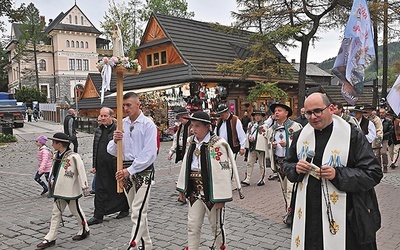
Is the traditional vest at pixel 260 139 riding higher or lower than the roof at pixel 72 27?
lower

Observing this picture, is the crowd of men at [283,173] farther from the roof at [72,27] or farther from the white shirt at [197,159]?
the roof at [72,27]

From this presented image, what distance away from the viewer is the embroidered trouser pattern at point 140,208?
4637 millimetres

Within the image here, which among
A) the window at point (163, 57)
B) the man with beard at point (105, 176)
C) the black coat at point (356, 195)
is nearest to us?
the black coat at point (356, 195)

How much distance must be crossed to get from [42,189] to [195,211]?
21.2ft

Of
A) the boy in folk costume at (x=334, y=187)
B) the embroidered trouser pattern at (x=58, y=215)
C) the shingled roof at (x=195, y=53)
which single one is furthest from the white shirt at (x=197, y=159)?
the shingled roof at (x=195, y=53)

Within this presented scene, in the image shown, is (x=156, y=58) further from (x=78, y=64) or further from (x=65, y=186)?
(x=78, y=64)

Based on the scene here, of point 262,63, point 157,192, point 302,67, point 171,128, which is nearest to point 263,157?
point 157,192

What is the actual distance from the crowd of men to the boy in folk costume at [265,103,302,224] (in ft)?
0.06

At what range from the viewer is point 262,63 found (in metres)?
22.5

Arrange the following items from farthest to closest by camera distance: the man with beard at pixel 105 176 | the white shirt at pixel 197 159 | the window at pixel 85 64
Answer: the window at pixel 85 64
the man with beard at pixel 105 176
the white shirt at pixel 197 159

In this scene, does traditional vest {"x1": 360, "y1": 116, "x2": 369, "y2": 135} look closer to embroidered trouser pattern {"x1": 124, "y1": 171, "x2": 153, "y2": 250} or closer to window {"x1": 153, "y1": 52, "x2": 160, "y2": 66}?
embroidered trouser pattern {"x1": 124, "y1": 171, "x2": 153, "y2": 250}

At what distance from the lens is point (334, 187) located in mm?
3088

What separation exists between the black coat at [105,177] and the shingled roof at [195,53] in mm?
14178

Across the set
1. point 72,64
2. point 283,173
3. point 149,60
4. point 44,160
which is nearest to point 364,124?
point 283,173
